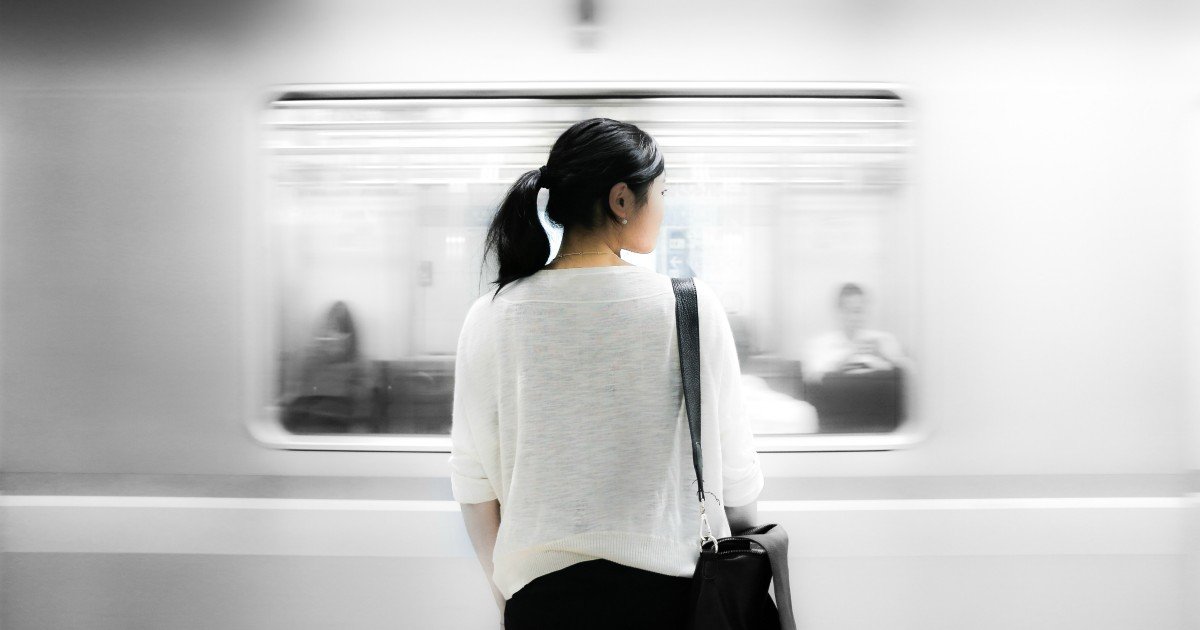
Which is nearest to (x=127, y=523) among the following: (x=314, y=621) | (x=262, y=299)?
(x=314, y=621)

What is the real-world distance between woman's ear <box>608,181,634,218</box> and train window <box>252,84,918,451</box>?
76cm

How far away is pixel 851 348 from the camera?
1943 millimetres

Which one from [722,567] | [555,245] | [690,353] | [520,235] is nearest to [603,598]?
[722,567]

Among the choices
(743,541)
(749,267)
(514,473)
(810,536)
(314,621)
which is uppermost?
(749,267)

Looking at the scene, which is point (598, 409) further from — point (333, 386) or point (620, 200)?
point (333, 386)

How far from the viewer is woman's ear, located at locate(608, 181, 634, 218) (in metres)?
1.15

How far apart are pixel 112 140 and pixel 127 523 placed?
109 cm

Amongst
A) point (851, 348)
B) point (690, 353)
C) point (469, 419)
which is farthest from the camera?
point (851, 348)

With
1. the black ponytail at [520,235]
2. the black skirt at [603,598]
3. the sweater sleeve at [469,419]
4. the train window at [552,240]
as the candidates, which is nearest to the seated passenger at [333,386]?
the train window at [552,240]

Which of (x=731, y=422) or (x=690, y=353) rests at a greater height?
(x=690, y=353)

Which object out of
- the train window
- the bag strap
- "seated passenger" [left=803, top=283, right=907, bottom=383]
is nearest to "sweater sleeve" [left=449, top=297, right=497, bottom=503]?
the bag strap

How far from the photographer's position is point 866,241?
1.94 m

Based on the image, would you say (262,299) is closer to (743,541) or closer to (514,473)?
(514,473)

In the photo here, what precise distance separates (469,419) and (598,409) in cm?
25
